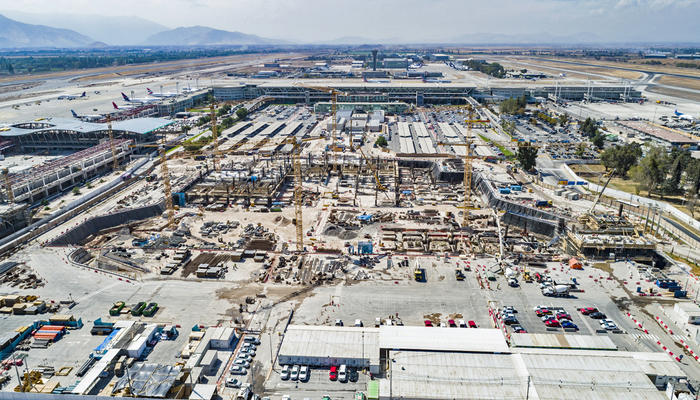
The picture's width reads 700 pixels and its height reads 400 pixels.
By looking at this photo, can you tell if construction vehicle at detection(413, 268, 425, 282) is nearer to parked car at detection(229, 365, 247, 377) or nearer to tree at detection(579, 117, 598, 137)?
parked car at detection(229, 365, 247, 377)

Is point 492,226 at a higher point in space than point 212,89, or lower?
lower

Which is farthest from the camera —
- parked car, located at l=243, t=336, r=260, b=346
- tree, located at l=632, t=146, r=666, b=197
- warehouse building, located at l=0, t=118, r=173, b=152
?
warehouse building, located at l=0, t=118, r=173, b=152

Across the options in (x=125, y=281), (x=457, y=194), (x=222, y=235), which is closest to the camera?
(x=125, y=281)

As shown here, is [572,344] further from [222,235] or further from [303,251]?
[222,235]

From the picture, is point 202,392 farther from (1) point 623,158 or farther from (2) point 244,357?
(1) point 623,158

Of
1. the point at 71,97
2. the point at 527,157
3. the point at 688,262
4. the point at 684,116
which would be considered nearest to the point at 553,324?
the point at 688,262

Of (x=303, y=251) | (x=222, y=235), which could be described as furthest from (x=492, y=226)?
(x=222, y=235)

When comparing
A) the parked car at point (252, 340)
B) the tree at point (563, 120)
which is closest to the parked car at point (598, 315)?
the parked car at point (252, 340)

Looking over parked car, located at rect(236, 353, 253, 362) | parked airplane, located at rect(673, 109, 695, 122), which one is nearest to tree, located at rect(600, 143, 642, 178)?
parked airplane, located at rect(673, 109, 695, 122)
